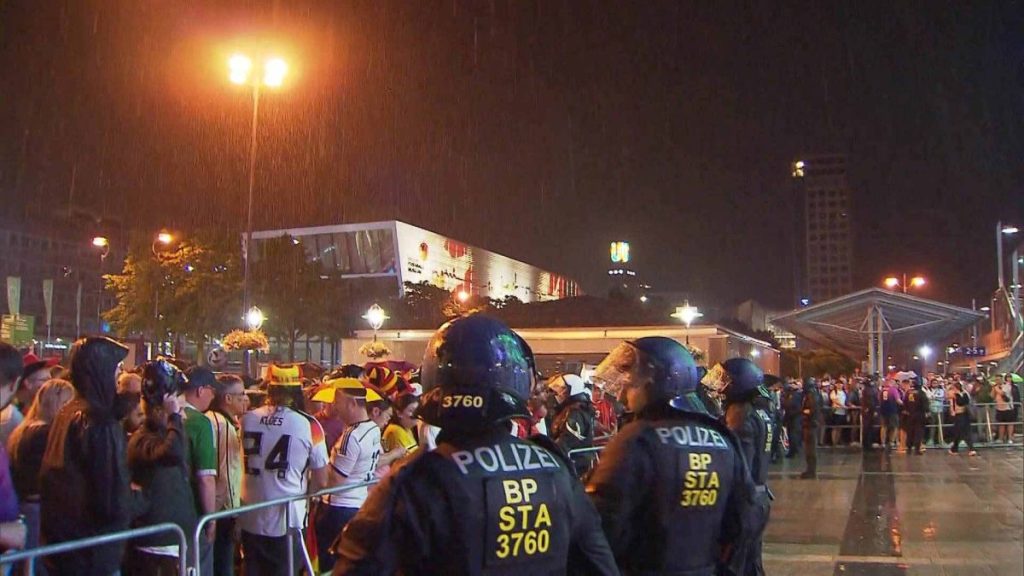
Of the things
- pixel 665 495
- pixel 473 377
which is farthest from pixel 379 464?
pixel 473 377

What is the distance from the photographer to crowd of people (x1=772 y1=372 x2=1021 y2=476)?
20688mm

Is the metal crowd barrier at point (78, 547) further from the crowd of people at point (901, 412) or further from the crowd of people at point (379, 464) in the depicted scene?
the crowd of people at point (901, 412)

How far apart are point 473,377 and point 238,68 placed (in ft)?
55.0

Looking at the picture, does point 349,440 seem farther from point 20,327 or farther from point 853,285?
point 853,285

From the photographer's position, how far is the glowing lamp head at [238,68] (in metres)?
18.0

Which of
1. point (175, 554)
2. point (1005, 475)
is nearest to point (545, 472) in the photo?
point (175, 554)

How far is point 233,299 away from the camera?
41.2m

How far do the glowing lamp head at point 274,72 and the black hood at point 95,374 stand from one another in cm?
1434

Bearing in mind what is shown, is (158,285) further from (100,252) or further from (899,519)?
(899,519)

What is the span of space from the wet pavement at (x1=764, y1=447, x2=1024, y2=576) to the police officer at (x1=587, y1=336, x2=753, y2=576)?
2545mm

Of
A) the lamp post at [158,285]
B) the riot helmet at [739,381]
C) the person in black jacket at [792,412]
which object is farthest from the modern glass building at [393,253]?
the riot helmet at [739,381]

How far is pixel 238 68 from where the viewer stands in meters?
18.0

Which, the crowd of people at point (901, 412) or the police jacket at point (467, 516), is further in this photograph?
the crowd of people at point (901, 412)

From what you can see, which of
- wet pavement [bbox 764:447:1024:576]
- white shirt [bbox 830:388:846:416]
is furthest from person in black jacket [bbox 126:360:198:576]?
white shirt [bbox 830:388:846:416]
